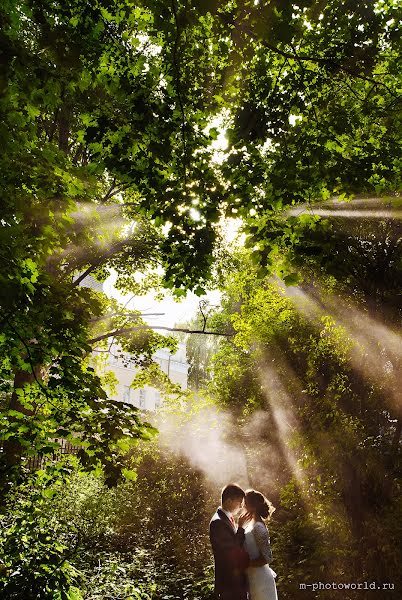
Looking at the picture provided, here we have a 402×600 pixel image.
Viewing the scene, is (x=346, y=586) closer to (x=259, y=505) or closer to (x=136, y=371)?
(x=259, y=505)

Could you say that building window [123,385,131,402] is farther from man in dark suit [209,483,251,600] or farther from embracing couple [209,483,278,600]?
man in dark suit [209,483,251,600]

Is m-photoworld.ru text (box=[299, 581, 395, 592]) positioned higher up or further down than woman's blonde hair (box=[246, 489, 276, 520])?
further down

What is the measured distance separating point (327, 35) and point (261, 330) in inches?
272

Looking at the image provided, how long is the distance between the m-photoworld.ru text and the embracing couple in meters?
1.90

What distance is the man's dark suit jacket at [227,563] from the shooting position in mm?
5125

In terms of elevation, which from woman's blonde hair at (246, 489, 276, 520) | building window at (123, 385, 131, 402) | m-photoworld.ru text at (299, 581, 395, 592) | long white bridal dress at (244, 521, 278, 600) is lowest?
m-photoworld.ru text at (299, 581, 395, 592)

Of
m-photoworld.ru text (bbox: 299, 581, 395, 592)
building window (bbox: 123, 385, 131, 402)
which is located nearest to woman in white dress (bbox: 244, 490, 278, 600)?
m-photoworld.ru text (bbox: 299, 581, 395, 592)

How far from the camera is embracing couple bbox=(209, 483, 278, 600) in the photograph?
16.9 ft

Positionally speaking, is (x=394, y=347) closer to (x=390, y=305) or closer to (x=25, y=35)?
(x=390, y=305)

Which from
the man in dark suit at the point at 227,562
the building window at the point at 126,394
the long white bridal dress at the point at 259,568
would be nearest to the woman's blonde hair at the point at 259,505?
the long white bridal dress at the point at 259,568

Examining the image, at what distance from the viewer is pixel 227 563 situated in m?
5.11

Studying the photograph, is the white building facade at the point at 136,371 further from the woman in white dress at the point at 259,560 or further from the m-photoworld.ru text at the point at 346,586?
the woman in white dress at the point at 259,560

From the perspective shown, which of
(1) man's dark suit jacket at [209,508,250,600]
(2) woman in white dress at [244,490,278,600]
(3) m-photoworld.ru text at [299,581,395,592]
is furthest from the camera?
(3) m-photoworld.ru text at [299,581,395,592]

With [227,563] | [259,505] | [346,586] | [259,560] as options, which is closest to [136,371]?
[346,586]
